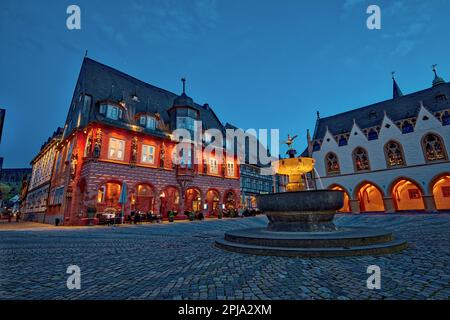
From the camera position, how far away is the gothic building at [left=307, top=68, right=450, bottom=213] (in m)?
23.1

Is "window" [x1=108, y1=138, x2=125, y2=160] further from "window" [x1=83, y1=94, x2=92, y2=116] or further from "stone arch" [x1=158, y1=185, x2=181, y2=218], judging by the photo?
"stone arch" [x1=158, y1=185, x2=181, y2=218]

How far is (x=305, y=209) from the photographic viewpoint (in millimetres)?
7172

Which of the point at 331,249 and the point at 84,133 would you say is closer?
the point at 331,249

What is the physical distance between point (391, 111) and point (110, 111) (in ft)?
111

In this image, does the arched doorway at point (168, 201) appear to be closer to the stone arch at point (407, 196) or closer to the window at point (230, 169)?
the window at point (230, 169)

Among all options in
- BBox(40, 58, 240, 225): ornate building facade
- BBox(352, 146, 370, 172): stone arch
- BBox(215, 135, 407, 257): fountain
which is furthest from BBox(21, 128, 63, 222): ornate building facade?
BBox(352, 146, 370, 172): stone arch

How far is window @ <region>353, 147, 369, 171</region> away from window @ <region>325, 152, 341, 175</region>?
7.19 feet

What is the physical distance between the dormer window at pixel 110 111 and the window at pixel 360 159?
2888cm

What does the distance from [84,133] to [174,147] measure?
856cm

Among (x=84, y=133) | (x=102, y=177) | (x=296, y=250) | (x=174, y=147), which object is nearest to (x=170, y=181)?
(x=174, y=147)

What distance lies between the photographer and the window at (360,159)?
27.1 metres

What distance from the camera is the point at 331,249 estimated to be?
507 cm
